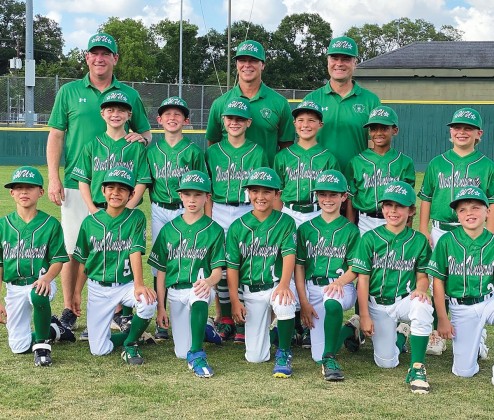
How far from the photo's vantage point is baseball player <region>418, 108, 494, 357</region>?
455cm

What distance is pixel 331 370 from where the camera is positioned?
4027 mm

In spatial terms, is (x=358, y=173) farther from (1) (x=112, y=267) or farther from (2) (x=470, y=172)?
(1) (x=112, y=267)

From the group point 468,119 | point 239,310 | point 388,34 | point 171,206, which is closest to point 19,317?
point 171,206

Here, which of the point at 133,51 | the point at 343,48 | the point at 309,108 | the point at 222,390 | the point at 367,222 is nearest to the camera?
the point at 222,390

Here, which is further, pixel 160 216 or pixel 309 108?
pixel 160 216

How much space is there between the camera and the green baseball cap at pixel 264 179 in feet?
14.4

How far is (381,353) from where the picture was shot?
4332 millimetres

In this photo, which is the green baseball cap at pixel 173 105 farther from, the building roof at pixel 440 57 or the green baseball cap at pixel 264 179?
the building roof at pixel 440 57

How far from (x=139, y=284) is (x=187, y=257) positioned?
1.11 ft

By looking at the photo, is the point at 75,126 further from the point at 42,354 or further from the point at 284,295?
the point at 284,295

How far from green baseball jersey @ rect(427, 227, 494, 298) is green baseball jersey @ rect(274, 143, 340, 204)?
937 mm

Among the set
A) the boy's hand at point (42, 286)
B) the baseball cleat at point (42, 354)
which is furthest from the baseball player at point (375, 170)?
the baseball cleat at point (42, 354)

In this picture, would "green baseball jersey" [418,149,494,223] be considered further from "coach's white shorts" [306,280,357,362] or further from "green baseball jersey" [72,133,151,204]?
"green baseball jersey" [72,133,151,204]

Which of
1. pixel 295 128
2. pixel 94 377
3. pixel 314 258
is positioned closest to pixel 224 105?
pixel 295 128
